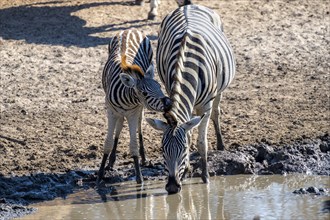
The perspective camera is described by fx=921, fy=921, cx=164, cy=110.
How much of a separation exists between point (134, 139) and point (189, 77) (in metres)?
0.99

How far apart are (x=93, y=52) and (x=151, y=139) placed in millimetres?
3274

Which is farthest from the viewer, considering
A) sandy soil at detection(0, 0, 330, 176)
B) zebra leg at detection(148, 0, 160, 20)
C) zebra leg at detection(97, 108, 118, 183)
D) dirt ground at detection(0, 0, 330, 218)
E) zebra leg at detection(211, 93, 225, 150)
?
zebra leg at detection(148, 0, 160, 20)

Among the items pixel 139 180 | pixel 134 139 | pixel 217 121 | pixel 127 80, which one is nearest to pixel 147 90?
pixel 127 80

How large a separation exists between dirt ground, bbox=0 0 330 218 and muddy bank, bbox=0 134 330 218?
0.01m

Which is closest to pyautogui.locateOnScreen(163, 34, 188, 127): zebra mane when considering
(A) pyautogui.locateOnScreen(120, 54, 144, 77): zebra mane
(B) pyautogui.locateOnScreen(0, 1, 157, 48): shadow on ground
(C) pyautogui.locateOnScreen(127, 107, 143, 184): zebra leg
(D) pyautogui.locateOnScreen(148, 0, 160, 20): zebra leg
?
(A) pyautogui.locateOnScreen(120, 54, 144, 77): zebra mane

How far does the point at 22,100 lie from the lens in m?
12.6

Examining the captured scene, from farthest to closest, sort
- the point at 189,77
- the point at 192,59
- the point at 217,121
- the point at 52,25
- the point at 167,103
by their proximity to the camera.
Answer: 1. the point at 52,25
2. the point at 217,121
3. the point at 192,59
4. the point at 189,77
5. the point at 167,103

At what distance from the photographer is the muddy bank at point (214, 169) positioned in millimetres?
9852

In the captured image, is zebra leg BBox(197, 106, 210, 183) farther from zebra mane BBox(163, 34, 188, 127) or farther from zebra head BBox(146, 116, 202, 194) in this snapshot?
zebra head BBox(146, 116, 202, 194)

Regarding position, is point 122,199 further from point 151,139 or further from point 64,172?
point 151,139

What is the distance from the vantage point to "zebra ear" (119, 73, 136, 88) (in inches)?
373

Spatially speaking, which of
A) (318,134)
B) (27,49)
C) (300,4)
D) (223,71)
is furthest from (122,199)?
(300,4)

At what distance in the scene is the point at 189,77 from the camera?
9438mm

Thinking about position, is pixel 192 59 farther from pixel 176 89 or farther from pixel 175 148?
pixel 175 148
